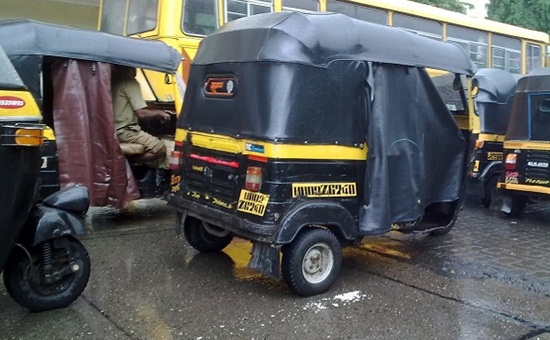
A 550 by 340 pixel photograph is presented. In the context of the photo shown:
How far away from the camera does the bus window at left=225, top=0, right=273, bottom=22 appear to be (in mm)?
8672

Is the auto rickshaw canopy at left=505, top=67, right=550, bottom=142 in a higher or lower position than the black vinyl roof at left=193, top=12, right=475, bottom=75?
lower

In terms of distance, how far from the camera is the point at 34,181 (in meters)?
3.99

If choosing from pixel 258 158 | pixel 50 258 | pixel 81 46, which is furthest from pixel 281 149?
pixel 81 46

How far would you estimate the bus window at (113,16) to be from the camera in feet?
30.8

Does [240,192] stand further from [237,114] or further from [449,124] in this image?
[449,124]

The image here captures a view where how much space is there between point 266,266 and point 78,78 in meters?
3.49

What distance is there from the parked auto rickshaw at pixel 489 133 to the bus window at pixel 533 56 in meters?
5.23

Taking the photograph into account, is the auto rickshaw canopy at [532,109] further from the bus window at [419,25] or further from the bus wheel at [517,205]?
the bus window at [419,25]

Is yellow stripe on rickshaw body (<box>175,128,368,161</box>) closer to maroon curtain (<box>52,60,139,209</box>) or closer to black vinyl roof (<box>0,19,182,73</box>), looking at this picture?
maroon curtain (<box>52,60,139,209</box>)

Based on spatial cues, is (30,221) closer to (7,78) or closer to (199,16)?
(7,78)

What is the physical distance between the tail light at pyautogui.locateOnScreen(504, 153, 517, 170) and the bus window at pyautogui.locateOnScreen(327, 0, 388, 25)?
3631 mm

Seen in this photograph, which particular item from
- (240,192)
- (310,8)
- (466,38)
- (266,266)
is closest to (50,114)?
(240,192)

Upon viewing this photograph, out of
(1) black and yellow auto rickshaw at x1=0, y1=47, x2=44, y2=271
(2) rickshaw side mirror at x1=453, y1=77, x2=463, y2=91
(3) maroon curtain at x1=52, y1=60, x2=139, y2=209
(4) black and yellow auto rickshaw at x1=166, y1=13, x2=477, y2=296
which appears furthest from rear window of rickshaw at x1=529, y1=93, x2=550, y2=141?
(1) black and yellow auto rickshaw at x1=0, y1=47, x2=44, y2=271

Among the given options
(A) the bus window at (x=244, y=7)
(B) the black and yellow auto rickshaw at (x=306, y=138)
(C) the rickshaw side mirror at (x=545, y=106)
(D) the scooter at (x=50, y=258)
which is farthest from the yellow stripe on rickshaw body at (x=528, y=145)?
(D) the scooter at (x=50, y=258)
